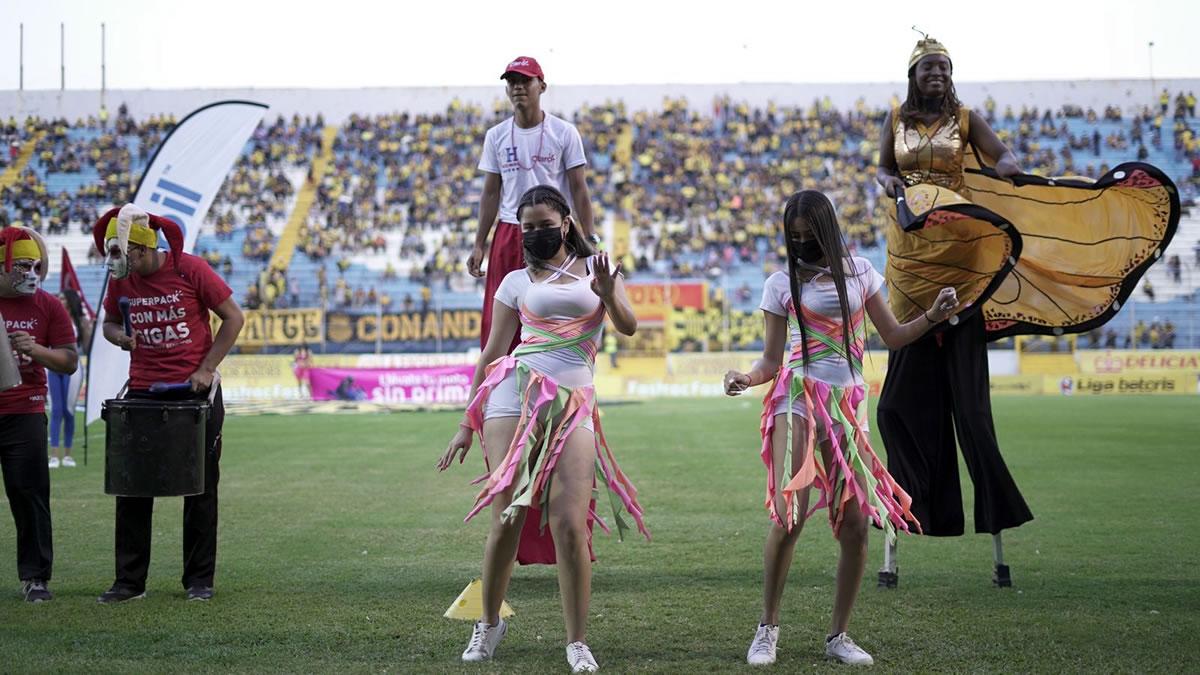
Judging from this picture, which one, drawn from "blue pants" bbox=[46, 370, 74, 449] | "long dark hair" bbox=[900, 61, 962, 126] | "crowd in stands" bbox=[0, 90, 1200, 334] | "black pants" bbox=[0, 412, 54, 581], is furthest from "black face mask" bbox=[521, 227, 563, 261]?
"crowd in stands" bbox=[0, 90, 1200, 334]

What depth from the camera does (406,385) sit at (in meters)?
28.5

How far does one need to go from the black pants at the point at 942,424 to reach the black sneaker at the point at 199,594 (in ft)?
11.3

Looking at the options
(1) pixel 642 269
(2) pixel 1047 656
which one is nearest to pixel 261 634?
(2) pixel 1047 656

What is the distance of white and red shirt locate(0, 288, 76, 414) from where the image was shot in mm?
6645

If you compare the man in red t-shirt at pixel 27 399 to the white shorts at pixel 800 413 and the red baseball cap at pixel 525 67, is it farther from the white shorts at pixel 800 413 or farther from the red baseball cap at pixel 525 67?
the white shorts at pixel 800 413

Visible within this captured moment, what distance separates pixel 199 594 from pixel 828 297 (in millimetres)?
3425

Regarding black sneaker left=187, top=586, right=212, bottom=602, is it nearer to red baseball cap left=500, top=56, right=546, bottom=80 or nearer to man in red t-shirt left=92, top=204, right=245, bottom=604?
man in red t-shirt left=92, top=204, right=245, bottom=604

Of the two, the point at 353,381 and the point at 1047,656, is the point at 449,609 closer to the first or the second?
the point at 1047,656

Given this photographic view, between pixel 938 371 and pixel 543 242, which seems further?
pixel 938 371

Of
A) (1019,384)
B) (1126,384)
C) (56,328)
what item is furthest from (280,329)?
(56,328)

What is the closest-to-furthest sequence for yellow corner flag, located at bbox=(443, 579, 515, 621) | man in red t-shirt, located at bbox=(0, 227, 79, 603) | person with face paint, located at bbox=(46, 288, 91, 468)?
yellow corner flag, located at bbox=(443, 579, 515, 621) → man in red t-shirt, located at bbox=(0, 227, 79, 603) → person with face paint, located at bbox=(46, 288, 91, 468)

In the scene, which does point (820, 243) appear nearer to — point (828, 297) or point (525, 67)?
point (828, 297)

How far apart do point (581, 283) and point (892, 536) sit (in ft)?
5.42

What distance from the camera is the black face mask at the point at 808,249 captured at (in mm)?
5211
